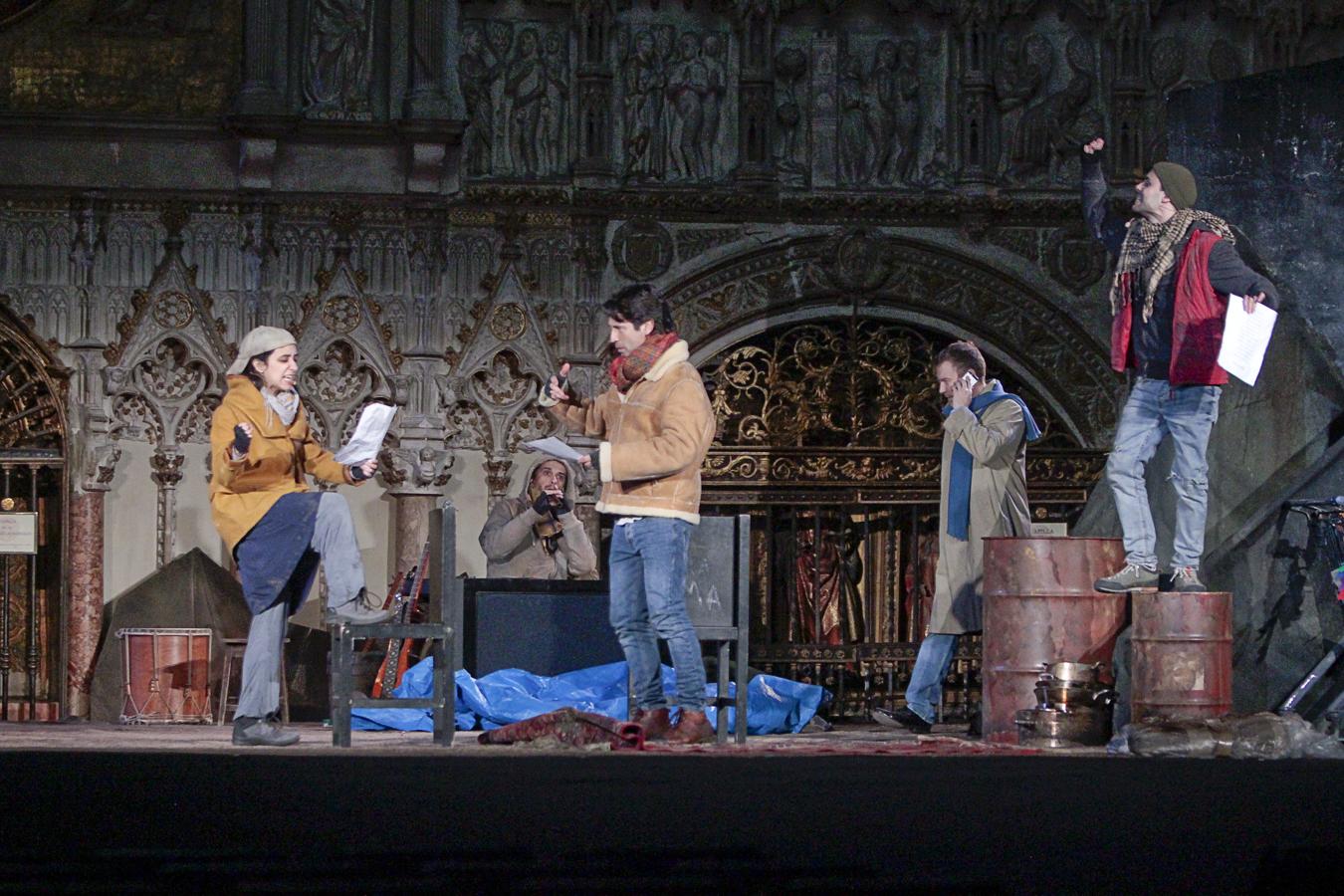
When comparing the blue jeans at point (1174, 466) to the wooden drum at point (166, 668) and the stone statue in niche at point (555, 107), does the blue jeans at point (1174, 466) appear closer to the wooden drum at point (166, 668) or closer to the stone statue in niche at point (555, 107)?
the wooden drum at point (166, 668)

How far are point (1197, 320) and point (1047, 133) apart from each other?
5.65 metres

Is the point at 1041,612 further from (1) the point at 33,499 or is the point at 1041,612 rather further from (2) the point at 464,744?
(1) the point at 33,499

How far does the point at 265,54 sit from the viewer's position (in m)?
12.9

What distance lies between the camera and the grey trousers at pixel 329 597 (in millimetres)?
7820

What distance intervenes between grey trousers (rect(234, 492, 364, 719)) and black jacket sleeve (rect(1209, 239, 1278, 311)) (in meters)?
3.03

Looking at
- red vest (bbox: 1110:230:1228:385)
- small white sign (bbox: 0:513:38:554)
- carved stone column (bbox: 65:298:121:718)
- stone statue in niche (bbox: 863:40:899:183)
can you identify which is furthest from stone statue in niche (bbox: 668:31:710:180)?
red vest (bbox: 1110:230:1228:385)

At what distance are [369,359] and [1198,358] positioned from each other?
19.9 ft

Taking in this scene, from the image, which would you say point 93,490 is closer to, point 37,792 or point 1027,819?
point 37,792

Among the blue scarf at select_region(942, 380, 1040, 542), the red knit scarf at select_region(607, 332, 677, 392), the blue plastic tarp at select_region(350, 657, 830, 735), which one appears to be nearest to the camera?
the red knit scarf at select_region(607, 332, 677, 392)

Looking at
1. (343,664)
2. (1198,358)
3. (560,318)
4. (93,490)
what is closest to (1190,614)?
(1198,358)

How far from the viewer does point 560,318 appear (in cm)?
1312

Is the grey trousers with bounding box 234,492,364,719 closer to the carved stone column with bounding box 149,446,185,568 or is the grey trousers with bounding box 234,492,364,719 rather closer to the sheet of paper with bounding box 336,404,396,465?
the sheet of paper with bounding box 336,404,396,465

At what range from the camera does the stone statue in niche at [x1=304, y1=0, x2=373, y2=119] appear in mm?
12977

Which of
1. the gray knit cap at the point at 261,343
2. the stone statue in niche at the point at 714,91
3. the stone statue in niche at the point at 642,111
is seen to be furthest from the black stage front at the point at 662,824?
the stone statue in niche at the point at 714,91
